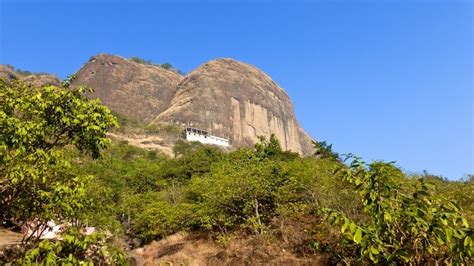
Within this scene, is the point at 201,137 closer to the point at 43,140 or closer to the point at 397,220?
the point at 43,140

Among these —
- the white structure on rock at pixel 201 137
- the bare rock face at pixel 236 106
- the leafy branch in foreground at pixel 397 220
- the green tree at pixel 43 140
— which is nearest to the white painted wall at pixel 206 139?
the white structure on rock at pixel 201 137

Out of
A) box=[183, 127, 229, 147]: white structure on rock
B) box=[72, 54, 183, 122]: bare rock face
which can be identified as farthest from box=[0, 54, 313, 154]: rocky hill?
box=[183, 127, 229, 147]: white structure on rock

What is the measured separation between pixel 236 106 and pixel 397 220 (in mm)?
98541

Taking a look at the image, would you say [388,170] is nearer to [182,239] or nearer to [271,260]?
[271,260]

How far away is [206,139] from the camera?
8812 cm

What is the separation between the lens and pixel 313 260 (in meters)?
15.0

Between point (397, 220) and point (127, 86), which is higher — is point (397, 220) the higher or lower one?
the lower one

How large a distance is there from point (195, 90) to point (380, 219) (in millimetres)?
100315

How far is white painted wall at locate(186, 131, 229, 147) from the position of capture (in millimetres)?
86688

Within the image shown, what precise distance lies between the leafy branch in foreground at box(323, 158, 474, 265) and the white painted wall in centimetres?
8257

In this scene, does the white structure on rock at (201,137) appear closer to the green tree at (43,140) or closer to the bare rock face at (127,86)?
the bare rock face at (127,86)

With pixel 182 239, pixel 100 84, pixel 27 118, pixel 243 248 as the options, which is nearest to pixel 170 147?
pixel 100 84

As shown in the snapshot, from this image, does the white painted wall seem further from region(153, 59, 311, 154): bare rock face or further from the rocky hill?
region(153, 59, 311, 154): bare rock face

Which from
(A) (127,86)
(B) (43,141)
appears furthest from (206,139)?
(B) (43,141)
